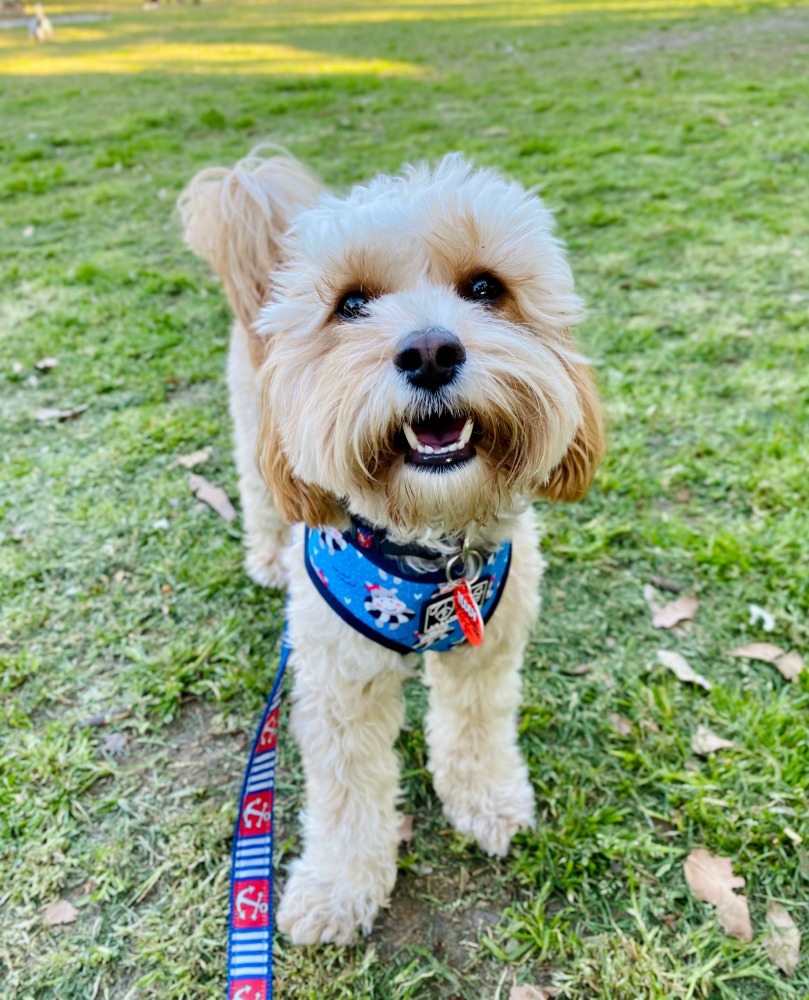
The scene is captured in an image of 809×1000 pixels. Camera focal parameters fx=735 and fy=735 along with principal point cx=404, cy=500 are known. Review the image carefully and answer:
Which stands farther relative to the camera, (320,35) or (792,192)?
(320,35)

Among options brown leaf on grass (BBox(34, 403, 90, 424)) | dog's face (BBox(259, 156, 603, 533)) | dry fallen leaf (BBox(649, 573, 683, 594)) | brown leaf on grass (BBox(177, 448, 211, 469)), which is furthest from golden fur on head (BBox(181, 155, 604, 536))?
brown leaf on grass (BBox(34, 403, 90, 424))

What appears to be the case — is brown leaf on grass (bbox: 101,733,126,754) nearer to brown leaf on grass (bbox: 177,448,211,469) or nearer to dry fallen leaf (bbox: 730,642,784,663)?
brown leaf on grass (bbox: 177,448,211,469)

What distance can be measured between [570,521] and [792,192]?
4.73m

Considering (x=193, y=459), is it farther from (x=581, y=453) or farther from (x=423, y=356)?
(x=423, y=356)

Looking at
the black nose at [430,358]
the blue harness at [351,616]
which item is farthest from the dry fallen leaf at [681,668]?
the black nose at [430,358]

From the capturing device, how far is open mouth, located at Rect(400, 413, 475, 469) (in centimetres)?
165

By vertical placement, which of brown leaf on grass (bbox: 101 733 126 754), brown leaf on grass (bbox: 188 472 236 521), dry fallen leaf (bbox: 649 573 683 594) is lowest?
brown leaf on grass (bbox: 101 733 126 754)

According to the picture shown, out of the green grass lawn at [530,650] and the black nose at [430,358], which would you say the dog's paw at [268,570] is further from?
the black nose at [430,358]

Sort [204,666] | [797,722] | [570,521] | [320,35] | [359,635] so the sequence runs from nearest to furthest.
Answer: [359,635]
[797,722]
[204,666]
[570,521]
[320,35]

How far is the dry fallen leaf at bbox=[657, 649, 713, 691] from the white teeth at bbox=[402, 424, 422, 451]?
1834mm

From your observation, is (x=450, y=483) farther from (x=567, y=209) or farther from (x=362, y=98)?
(x=362, y=98)

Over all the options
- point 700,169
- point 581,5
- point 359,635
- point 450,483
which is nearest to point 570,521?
point 359,635

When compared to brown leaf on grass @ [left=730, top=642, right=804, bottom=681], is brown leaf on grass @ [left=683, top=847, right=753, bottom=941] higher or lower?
lower

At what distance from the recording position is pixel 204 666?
3.07 meters
